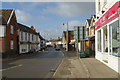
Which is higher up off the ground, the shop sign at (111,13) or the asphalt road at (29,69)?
the shop sign at (111,13)

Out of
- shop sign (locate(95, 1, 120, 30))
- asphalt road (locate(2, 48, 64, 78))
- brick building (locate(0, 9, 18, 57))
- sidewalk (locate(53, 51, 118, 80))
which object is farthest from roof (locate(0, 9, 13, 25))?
shop sign (locate(95, 1, 120, 30))

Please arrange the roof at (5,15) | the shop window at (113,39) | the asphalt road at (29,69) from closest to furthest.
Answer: the asphalt road at (29,69) → the shop window at (113,39) → the roof at (5,15)

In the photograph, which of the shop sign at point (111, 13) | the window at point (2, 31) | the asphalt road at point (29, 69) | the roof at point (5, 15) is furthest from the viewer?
the roof at point (5, 15)

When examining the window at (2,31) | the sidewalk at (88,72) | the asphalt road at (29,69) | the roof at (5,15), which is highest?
the roof at (5,15)

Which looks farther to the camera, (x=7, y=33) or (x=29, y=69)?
(x=7, y=33)

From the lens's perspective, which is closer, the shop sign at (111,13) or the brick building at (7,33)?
the shop sign at (111,13)

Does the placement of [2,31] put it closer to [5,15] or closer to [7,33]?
[7,33]

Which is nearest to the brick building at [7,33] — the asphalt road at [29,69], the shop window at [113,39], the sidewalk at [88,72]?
the asphalt road at [29,69]

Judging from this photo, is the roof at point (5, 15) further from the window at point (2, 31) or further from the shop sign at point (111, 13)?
the shop sign at point (111, 13)

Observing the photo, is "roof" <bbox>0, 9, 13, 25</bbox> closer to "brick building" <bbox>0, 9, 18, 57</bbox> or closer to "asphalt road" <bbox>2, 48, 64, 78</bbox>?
"brick building" <bbox>0, 9, 18, 57</bbox>

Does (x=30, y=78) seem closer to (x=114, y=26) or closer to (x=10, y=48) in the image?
(x=114, y=26)

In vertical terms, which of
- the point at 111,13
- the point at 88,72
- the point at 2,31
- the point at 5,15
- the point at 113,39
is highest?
the point at 5,15

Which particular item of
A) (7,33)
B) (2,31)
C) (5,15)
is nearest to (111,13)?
(2,31)

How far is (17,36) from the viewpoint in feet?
85.8
